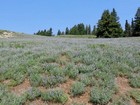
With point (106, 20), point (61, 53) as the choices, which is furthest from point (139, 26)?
point (61, 53)

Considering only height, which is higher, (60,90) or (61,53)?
(61,53)

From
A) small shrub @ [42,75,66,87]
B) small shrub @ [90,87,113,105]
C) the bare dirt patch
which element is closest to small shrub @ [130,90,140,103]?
small shrub @ [90,87,113,105]

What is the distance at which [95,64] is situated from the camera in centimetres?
1120

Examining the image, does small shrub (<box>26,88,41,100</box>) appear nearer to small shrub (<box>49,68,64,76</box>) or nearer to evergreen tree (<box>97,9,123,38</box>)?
small shrub (<box>49,68,64,76</box>)

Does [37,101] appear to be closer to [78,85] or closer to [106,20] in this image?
[78,85]

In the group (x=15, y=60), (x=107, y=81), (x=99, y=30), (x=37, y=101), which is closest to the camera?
(x=37, y=101)

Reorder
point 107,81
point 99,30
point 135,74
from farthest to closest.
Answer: point 99,30 < point 135,74 < point 107,81

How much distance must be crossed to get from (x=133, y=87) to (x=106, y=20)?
61.2 m

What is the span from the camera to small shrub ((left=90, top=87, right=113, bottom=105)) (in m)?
8.59

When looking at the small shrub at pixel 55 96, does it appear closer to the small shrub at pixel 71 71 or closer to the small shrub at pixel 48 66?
the small shrub at pixel 71 71

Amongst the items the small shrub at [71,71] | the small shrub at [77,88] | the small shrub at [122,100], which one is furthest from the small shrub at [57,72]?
the small shrub at [122,100]

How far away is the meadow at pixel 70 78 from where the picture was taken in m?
8.82

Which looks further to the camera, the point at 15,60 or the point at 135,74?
the point at 15,60

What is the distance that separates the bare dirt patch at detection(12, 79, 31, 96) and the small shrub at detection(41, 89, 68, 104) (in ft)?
2.71
